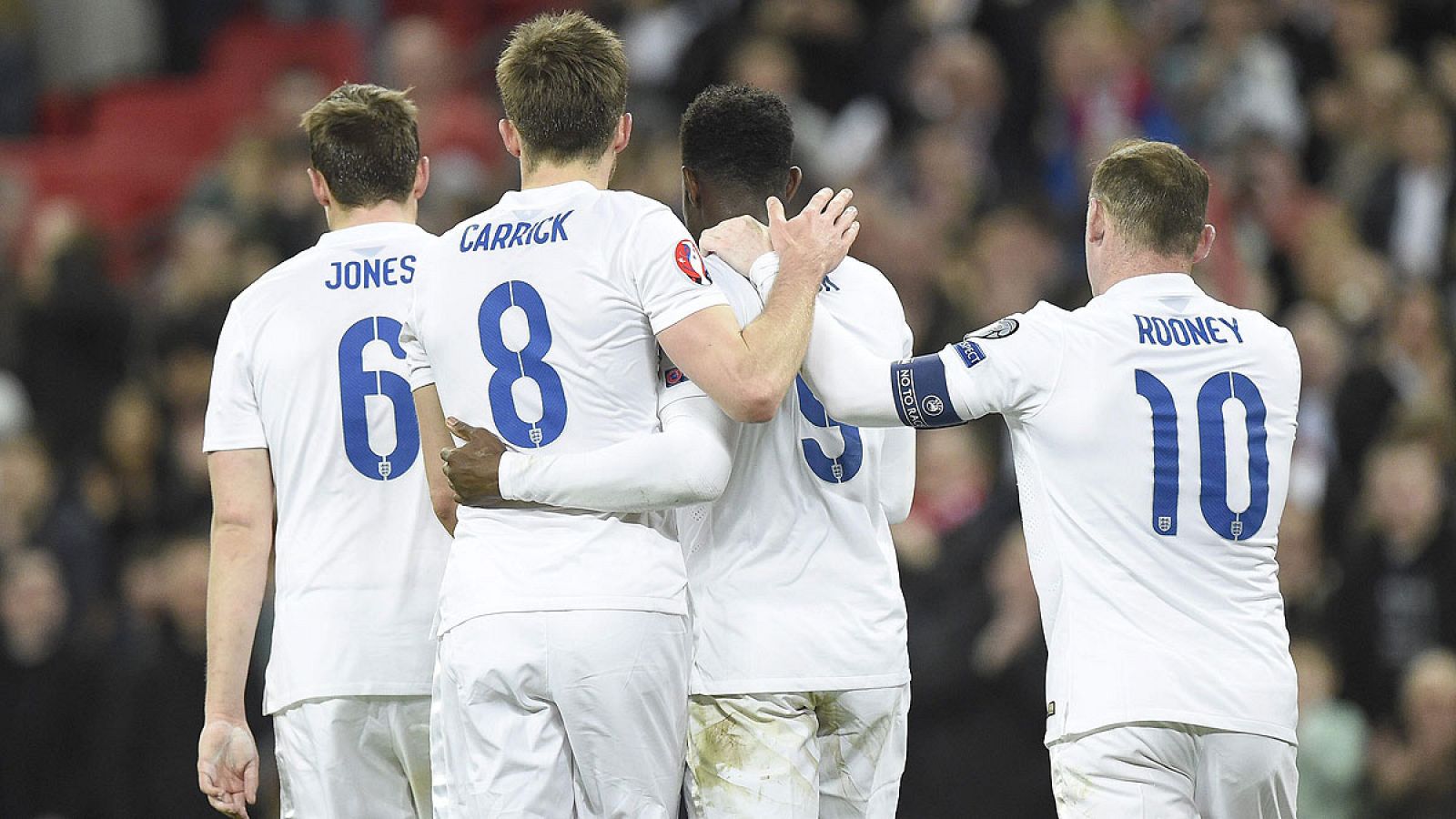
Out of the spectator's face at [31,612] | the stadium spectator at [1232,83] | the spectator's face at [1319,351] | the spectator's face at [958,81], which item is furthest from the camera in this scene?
the spectator's face at [958,81]

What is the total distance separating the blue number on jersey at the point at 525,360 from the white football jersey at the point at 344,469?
684mm

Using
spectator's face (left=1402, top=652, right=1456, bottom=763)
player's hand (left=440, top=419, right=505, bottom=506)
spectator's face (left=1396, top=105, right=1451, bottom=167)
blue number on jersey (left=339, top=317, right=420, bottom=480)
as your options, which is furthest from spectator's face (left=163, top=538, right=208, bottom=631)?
spectator's face (left=1396, top=105, right=1451, bottom=167)

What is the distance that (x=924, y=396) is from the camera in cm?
Result: 518

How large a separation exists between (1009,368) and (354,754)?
2067mm

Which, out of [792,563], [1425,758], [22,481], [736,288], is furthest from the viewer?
[22,481]

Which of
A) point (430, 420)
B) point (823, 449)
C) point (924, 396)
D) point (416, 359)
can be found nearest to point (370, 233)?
point (416, 359)

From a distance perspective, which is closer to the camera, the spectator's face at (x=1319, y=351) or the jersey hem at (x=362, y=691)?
the jersey hem at (x=362, y=691)

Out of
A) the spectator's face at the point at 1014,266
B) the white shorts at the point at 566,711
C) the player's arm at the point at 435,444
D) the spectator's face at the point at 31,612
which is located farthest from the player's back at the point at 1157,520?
the spectator's face at the point at 31,612

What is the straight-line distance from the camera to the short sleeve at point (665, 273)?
16.3 ft

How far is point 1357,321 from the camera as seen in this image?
11.6 meters

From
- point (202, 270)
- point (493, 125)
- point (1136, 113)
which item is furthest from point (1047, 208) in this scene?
point (202, 270)

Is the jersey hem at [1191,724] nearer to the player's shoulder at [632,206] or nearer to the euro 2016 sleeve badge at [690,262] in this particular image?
the euro 2016 sleeve badge at [690,262]

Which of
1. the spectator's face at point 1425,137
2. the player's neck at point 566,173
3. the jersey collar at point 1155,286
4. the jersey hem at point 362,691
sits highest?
the spectator's face at point 1425,137

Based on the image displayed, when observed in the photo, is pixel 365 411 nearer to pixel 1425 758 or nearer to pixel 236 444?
pixel 236 444
